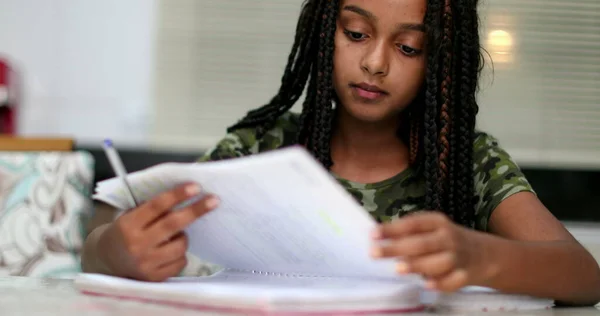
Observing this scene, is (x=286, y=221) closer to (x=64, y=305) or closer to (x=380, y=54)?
(x=64, y=305)

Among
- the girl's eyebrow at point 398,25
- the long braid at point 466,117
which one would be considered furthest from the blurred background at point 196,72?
the girl's eyebrow at point 398,25

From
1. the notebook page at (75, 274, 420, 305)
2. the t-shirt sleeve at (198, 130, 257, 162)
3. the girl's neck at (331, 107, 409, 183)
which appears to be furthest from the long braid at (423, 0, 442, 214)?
the notebook page at (75, 274, 420, 305)

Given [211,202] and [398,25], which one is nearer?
[211,202]

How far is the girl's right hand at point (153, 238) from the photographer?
726mm

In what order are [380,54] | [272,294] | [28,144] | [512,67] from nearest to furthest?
[272,294]
[380,54]
[28,144]
[512,67]

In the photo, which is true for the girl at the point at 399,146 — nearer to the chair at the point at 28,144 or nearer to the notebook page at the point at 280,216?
the notebook page at the point at 280,216

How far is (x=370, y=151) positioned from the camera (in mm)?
1269

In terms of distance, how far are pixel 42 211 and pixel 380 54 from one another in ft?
3.27

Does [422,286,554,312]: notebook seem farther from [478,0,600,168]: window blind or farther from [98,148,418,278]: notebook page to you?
[478,0,600,168]: window blind

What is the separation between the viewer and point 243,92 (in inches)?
95.9

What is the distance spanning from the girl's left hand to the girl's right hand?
0.58ft

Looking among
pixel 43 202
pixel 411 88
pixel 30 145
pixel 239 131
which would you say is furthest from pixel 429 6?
pixel 30 145

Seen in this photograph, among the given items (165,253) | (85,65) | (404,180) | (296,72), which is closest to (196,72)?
(85,65)

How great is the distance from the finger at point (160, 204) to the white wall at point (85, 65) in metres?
1.70
